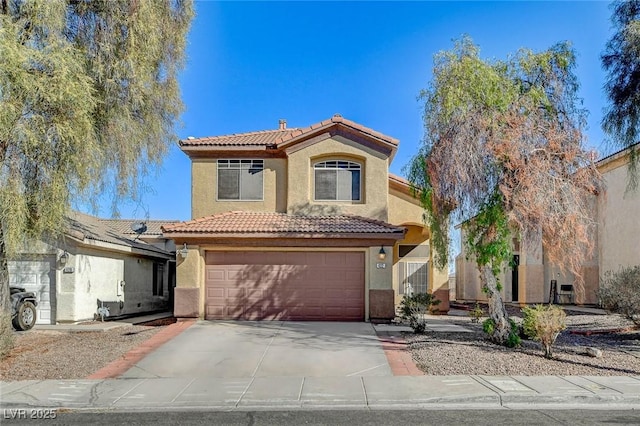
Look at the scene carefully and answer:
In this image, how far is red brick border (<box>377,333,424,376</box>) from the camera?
941cm

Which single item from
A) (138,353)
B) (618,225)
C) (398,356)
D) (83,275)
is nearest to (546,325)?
(398,356)

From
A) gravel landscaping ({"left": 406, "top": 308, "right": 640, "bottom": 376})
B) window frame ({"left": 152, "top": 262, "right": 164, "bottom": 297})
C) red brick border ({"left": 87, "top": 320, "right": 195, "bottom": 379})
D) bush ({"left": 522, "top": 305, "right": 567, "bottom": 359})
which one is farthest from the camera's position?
window frame ({"left": 152, "top": 262, "right": 164, "bottom": 297})

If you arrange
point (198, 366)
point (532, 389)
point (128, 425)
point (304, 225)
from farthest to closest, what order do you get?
point (304, 225), point (198, 366), point (532, 389), point (128, 425)

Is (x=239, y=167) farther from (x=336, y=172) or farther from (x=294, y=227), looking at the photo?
(x=294, y=227)

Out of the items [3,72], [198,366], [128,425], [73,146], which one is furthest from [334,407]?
[3,72]

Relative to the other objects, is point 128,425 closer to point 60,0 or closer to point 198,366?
point 198,366

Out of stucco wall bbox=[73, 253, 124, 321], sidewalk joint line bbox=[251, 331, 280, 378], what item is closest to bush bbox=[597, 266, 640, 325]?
sidewalk joint line bbox=[251, 331, 280, 378]

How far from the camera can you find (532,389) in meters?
7.98

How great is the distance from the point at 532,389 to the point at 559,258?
12.3 ft

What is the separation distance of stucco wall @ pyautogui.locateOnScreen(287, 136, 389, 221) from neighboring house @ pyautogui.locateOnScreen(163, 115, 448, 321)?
0.03m

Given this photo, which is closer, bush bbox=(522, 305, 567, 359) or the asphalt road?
the asphalt road

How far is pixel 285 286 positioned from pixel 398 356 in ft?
18.6

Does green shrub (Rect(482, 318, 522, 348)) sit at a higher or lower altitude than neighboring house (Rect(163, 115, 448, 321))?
lower

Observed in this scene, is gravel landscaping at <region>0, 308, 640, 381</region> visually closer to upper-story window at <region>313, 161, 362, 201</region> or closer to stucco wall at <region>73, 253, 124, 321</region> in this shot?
stucco wall at <region>73, 253, 124, 321</region>
